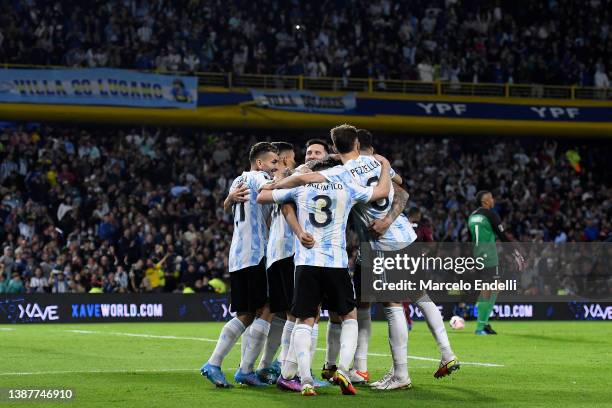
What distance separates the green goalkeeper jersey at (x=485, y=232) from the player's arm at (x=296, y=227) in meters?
8.97

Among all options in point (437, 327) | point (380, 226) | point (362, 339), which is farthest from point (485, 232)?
point (380, 226)

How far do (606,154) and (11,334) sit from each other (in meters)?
25.8

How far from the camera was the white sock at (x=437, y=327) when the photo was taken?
11.0 meters

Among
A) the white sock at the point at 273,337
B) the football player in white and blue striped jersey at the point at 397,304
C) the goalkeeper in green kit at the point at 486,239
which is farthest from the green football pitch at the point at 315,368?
the goalkeeper in green kit at the point at 486,239

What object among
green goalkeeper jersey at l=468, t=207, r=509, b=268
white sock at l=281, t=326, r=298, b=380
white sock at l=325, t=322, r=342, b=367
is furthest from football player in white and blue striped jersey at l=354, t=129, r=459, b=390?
green goalkeeper jersey at l=468, t=207, r=509, b=268

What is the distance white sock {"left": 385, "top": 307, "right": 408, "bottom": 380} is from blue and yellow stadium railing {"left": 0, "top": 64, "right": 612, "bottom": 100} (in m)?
23.3

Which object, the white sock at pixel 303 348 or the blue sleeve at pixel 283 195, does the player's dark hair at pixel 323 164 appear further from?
the white sock at pixel 303 348

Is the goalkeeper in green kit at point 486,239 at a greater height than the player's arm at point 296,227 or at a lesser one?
lesser

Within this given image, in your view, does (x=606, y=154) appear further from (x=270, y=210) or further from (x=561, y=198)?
(x=270, y=210)

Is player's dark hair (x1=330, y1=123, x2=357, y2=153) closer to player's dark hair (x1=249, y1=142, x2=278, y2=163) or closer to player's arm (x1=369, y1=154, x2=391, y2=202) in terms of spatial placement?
player's arm (x1=369, y1=154, x2=391, y2=202)

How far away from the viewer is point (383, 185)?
34.5ft

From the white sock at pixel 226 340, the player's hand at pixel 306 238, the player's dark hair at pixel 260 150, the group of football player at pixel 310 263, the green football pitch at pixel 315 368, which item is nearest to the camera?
the green football pitch at pixel 315 368

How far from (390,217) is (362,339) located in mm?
1434

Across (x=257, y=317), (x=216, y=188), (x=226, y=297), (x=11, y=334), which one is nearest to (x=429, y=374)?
(x=257, y=317)
